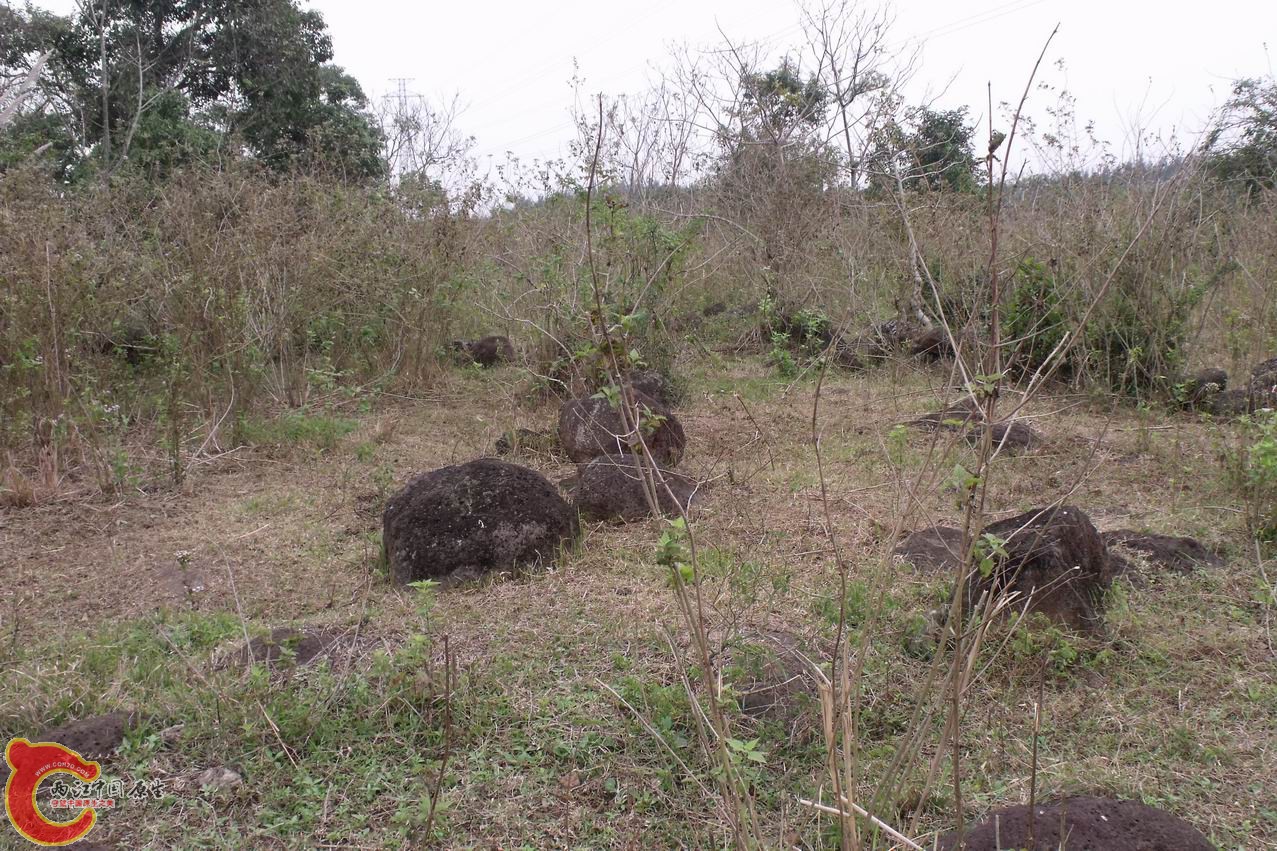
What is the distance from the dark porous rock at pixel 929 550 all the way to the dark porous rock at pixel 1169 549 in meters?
0.69

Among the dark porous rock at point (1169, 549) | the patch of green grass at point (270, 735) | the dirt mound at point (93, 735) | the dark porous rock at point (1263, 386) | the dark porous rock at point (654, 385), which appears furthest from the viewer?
the dark porous rock at point (654, 385)

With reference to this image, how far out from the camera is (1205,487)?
4645mm

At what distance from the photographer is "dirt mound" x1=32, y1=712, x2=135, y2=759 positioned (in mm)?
2455

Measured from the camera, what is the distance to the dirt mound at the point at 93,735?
2.46 metres

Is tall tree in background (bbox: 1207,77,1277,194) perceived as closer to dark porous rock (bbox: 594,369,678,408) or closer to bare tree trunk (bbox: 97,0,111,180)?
dark porous rock (bbox: 594,369,678,408)

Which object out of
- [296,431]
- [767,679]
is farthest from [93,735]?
[296,431]

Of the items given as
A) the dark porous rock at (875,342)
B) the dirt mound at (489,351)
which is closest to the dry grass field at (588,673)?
the dark porous rock at (875,342)

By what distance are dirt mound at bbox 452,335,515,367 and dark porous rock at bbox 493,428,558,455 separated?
313 centimetres

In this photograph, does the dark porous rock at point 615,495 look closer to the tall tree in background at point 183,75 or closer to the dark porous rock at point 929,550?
the dark porous rock at point 929,550

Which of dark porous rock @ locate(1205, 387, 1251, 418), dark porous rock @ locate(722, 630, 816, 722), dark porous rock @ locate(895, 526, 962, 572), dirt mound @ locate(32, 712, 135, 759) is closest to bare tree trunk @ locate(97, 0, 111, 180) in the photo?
dirt mound @ locate(32, 712, 135, 759)

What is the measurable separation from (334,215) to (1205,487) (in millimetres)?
6552

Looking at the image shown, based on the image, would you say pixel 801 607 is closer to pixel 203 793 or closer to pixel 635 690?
pixel 635 690

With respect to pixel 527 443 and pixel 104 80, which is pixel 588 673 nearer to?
pixel 527 443

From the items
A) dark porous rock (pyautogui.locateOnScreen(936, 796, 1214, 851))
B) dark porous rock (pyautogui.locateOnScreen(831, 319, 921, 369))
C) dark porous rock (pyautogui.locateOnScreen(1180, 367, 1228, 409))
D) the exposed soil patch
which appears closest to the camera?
dark porous rock (pyautogui.locateOnScreen(936, 796, 1214, 851))
